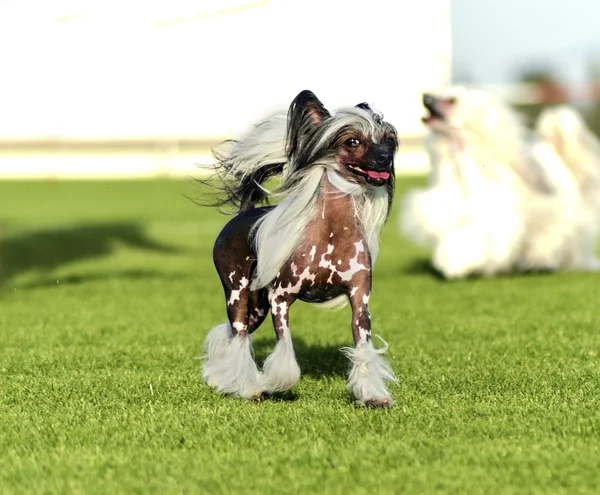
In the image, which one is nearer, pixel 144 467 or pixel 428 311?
pixel 144 467

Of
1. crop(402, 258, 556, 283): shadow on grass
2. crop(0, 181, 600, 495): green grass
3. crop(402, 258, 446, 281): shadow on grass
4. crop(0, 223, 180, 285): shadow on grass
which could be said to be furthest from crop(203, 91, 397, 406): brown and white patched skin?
crop(0, 223, 180, 285): shadow on grass

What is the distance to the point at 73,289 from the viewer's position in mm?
→ 9539

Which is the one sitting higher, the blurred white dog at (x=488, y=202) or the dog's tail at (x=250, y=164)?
the dog's tail at (x=250, y=164)

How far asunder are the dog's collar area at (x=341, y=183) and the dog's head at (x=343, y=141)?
17 mm

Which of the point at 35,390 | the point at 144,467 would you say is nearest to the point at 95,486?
the point at 144,467

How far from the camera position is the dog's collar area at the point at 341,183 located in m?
4.56

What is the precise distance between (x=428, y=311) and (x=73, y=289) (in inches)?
140

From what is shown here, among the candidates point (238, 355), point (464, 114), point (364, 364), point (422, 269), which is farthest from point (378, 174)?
point (422, 269)

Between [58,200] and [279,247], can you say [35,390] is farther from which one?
[58,200]

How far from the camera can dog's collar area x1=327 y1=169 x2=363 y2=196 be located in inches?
179

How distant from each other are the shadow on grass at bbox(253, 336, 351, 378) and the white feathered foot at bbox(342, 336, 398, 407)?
2.74 feet

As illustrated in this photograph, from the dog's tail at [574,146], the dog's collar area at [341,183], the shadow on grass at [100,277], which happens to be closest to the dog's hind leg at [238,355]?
the dog's collar area at [341,183]

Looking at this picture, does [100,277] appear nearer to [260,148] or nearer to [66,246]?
[66,246]

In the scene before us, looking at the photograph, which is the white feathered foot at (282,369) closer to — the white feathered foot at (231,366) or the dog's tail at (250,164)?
the white feathered foot at (231,366)
